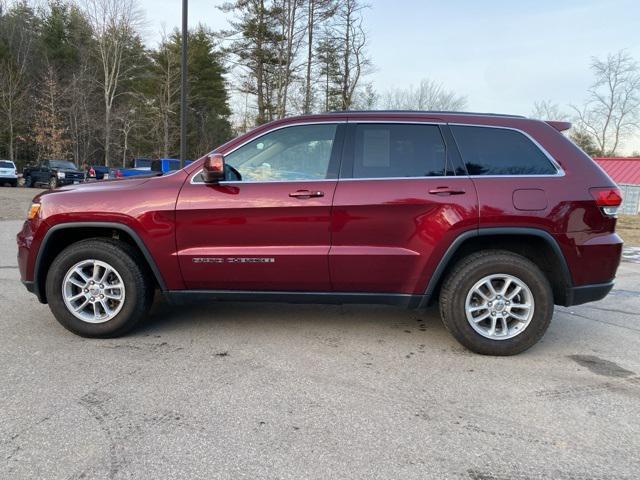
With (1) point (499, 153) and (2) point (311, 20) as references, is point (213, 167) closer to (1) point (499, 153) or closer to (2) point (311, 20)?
(1) point (499, 153)

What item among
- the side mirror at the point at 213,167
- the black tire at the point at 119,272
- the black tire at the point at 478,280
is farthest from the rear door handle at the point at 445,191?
the black tire at the point at 119,272

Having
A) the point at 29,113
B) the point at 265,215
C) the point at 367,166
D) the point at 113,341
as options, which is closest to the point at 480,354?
the point at 367,166

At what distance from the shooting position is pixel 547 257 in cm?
388

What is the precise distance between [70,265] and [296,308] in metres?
2.15

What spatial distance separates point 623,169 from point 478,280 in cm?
3348

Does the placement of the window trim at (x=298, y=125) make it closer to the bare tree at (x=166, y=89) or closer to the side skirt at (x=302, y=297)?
the side skirt at (x=302, y=297)

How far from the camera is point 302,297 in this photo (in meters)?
3.92

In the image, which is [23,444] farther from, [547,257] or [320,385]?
[547,257]

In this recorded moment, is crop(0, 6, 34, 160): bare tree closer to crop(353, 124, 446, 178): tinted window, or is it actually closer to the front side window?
the front side window

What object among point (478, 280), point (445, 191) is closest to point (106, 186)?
point (445, 191)

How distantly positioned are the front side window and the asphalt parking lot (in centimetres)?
141

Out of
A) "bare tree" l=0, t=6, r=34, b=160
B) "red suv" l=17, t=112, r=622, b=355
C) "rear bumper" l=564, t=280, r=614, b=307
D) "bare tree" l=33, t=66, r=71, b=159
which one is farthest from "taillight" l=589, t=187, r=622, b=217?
"bare tree" l=0, t=6, r=34, b=160

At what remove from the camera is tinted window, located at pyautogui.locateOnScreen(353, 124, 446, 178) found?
3.81m

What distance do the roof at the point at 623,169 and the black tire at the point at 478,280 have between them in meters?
31.4
